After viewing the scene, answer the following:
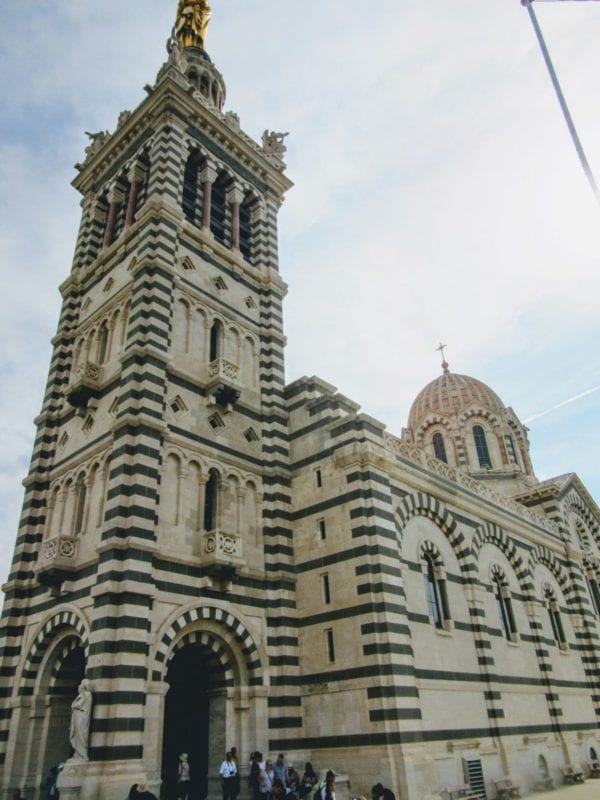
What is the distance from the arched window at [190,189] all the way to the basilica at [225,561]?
0.13 meters

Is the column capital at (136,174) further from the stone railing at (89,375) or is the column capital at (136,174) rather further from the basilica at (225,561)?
the stone railing at (89,375)

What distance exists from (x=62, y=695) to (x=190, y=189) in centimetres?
1984

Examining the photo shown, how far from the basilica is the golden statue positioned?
9145mm

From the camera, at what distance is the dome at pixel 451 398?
43.8 m

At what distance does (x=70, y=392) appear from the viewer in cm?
2197

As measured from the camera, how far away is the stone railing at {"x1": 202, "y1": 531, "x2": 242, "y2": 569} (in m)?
18.9

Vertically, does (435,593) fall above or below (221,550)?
below

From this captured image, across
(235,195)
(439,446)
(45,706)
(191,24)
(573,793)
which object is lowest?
(573,793)

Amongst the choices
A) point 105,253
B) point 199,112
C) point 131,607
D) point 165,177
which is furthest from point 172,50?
point 131,607

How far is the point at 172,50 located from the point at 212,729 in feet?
90.3

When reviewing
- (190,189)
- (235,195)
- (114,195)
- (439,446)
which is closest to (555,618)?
(439,446)

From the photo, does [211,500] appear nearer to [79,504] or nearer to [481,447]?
[79,504]

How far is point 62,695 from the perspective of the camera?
63.2ft

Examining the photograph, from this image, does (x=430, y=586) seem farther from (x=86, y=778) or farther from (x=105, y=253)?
(x=105, y=253)
